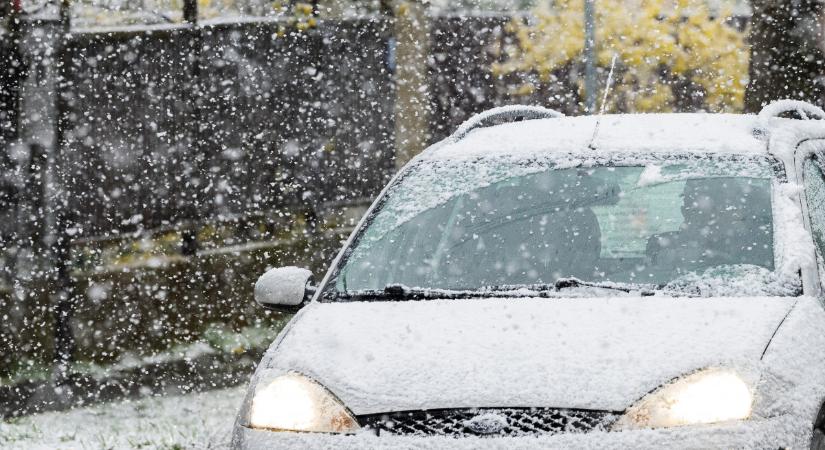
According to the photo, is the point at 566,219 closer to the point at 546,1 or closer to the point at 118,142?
the point at 118,142

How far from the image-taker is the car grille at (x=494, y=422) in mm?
3895

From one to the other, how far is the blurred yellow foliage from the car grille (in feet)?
50.0

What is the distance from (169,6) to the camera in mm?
12789

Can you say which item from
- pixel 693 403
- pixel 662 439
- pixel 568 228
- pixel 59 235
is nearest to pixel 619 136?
pixel 568 228

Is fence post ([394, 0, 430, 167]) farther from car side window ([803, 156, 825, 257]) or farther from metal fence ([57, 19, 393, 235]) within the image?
car side window ([803, 156, 825, 257])

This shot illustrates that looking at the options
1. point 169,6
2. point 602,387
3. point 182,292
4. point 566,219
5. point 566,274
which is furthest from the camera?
point 169,6

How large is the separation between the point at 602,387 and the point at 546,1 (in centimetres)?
1627

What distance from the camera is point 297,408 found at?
422 cm

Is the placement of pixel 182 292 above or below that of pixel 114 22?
below

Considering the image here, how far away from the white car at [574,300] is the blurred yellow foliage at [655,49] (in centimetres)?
1368

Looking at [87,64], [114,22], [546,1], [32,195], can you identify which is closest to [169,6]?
[114,22]

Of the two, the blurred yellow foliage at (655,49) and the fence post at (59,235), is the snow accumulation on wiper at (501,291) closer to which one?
the fence post at (59,235)

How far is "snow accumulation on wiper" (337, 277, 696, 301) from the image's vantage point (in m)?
4.64

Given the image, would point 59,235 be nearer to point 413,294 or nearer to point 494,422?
point 413,294
